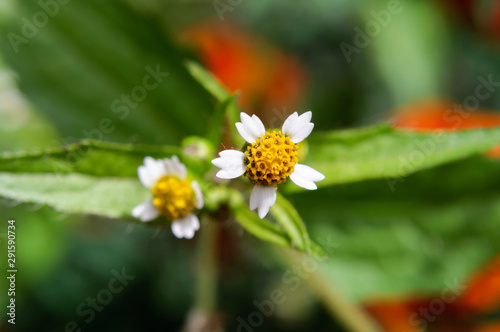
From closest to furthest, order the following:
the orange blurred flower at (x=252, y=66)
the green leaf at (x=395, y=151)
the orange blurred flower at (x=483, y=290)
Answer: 1. the green leaf at (x=395, y=151)
2. the orange blurred flower at (x=483, y=290)
3. the orange blurred flower at (x=252, y=66)

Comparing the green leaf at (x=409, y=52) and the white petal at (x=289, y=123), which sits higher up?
the green leaf at (x=409, y=52)

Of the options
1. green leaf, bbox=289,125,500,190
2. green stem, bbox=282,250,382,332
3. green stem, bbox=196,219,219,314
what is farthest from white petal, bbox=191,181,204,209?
green stem, bbox=282,250,382,332

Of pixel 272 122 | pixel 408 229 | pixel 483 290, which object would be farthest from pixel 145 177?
pixel 483 290

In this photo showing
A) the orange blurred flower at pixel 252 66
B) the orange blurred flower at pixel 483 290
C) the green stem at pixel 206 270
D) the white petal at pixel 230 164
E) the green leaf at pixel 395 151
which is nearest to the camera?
the white petal at pixel 230 164

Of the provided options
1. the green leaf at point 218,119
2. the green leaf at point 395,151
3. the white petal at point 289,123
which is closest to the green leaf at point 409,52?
the green leaf at point 395,151

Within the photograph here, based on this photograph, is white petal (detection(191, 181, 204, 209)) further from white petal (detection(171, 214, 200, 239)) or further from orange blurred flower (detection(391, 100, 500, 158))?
orange blurred flower (detection(391, 100, 500, 158))

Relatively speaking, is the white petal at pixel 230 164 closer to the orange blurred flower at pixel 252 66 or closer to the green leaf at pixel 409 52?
the orange blurred flower at pixel 252 66

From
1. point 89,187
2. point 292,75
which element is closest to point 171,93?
point 89,187

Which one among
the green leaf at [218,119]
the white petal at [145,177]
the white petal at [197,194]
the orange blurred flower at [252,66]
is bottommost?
the white petal at [197,194]
